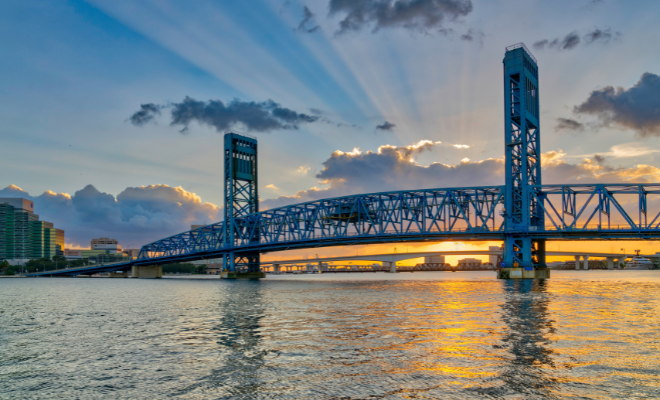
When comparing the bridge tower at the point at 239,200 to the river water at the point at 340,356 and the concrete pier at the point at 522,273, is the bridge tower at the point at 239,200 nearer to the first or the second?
the concrete pier at the point at 522,273

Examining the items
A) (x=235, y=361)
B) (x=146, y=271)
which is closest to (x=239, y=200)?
(x=146, y=271)

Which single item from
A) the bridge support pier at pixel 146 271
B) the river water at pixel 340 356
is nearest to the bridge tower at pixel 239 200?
the bridge support pier at pixel 146 271

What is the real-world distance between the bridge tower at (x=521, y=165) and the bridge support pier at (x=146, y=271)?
117463 millimetres

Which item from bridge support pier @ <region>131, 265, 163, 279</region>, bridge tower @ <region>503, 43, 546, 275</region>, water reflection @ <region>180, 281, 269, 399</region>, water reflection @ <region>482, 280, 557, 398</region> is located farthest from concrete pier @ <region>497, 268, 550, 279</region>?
bridge support pier @ <region>131, 265, 163, 279</region>

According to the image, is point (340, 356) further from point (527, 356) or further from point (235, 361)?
point (527, 356)

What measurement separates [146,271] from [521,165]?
123 meters

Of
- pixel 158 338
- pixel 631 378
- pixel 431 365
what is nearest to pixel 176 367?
pixel 158 338

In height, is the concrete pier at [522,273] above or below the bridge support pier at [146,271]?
above

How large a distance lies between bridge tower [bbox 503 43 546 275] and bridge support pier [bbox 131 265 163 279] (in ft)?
385

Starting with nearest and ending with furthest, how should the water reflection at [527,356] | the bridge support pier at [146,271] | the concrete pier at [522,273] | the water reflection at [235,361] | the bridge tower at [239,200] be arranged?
the water reflection at [527,356], the water reflection at [235,361], the concrete pier at [522,273], the bridge tower at [239,200], the bridge support pier at [146,271]

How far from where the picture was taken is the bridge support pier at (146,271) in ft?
524

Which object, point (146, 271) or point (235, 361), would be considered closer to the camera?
point (235, 361)

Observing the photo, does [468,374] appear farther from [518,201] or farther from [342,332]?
[518,201]

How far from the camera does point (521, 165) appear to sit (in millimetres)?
91875
